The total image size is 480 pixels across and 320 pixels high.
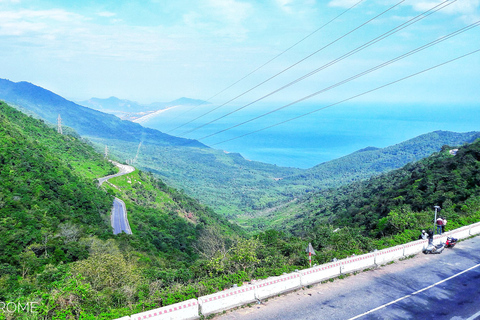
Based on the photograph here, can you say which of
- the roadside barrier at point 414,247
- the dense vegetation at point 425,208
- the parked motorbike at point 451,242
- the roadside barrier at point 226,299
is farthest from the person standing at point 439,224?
the roadside barrier at point 226,299

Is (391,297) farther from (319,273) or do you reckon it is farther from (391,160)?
(391,160)

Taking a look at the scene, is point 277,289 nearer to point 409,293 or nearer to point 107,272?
point 409,293

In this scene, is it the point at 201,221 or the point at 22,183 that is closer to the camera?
the point at 22,183

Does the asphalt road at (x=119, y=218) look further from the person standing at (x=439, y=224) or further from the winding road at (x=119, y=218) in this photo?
the person standing at (x=439, y=224)

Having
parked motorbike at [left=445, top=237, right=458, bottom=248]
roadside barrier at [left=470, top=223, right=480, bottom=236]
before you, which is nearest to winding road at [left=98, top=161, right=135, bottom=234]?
parked motorbike at [left=445, top=237, right=458, bottom=248]

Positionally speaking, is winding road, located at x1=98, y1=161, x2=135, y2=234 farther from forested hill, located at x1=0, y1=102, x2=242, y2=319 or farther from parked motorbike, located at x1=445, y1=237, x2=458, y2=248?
parked motorbike, located at x1=445, y1=237, x2=458, y2=248

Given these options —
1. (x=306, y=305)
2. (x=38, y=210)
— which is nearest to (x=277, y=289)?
(x=306, y=305)
